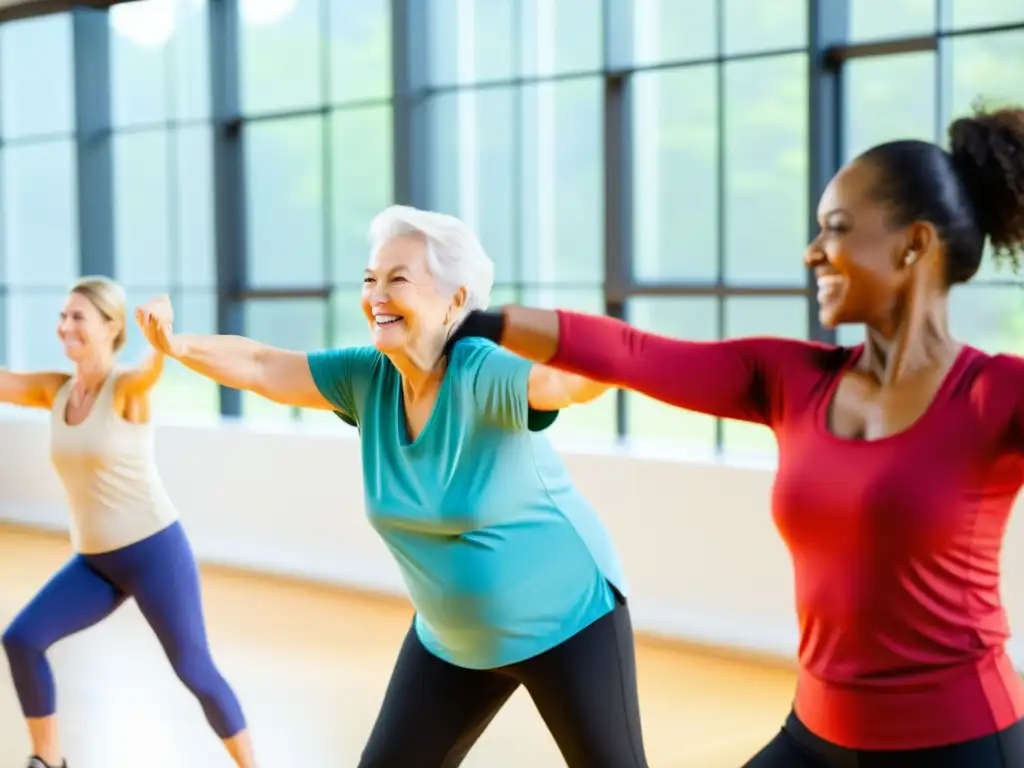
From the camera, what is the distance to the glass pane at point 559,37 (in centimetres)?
546

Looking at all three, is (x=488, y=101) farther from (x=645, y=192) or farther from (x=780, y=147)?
(x=780, y=147)

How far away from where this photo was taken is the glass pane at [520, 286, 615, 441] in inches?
215

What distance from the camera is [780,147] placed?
5059mm

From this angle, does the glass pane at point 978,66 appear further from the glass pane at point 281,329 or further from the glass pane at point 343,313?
the glass pane at point 281,329

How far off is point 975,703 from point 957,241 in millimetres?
469

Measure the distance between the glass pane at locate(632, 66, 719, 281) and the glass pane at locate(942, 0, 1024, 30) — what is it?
90cm

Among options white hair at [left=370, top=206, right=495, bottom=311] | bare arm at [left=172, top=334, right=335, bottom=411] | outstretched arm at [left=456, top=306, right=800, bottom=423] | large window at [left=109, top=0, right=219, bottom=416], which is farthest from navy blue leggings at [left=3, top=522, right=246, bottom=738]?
large window at [left=109, top=0, right=219, bottom=416]

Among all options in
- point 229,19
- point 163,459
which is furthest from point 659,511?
point 229,19

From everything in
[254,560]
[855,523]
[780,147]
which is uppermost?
[780,147]

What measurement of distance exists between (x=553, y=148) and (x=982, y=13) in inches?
73.2

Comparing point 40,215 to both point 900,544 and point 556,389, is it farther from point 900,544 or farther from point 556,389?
point 900,544

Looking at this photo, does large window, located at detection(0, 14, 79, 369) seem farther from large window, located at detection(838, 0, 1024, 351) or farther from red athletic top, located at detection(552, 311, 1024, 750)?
red athletic top, located at detection(552, 311, 1024, 750)

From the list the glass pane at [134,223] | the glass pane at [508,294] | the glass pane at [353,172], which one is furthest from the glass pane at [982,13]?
the glass pane at [134,223]

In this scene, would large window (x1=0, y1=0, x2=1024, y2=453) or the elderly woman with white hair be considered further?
large window (x1=0, y1=0, x2=1024, y2=453)
